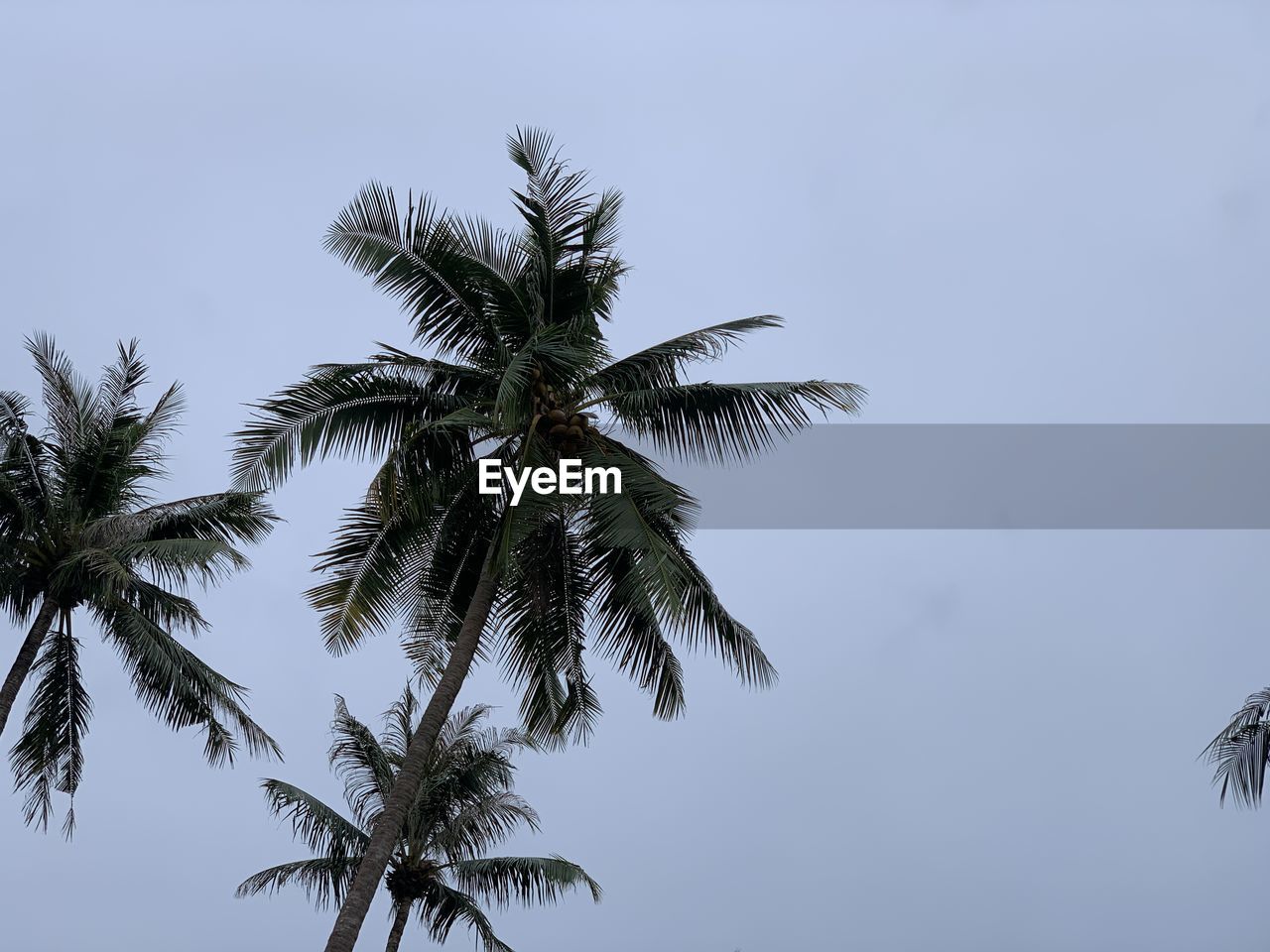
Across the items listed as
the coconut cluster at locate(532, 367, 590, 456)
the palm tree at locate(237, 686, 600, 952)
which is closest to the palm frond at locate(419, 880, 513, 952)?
the palm tree at locate(237, 686, 600, 952)

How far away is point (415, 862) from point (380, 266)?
1385 centimetres

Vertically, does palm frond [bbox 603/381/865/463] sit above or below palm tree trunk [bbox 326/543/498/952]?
above

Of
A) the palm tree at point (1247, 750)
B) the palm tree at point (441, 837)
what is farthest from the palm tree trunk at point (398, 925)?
the palm tree at point (1247, 750)

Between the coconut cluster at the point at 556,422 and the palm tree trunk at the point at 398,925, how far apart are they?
43.5 ft

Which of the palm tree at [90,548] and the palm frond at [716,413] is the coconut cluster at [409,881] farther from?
the palm frond at [716,413]

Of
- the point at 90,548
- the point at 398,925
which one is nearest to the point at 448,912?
the point at 398,925

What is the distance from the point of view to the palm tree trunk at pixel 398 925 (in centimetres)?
2325

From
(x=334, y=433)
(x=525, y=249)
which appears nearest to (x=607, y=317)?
(x=525, y=249)

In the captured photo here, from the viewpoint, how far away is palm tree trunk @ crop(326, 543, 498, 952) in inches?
471

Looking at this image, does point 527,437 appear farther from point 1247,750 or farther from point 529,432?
point 1247,750

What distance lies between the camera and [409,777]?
514 inches

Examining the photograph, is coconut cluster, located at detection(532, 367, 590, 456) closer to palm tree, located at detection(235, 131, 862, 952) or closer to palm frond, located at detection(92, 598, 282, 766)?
palm tree, located at detection(235, 131, 862, 952)

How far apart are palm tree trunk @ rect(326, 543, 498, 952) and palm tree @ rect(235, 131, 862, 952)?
65 mm

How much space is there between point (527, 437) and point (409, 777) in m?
4.06
